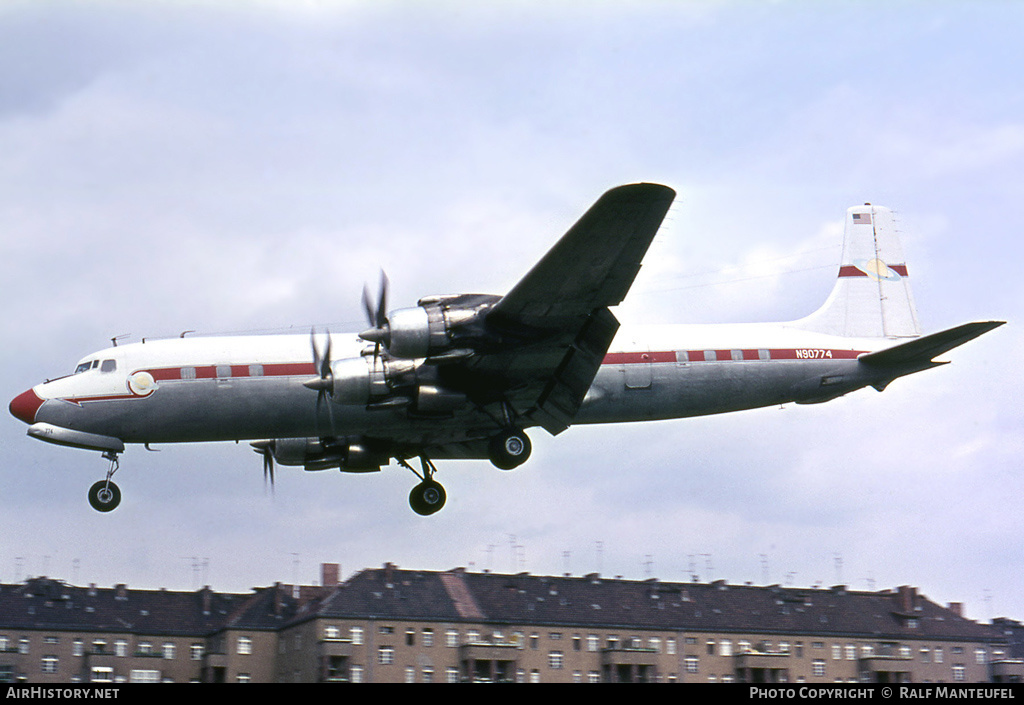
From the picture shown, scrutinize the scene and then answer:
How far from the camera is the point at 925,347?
3028 cm

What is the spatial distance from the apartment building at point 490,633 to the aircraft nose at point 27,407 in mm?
39484

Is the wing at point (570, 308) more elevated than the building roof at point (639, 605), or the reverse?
the wing at point (570, 308)

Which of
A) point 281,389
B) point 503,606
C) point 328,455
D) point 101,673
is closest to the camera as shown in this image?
point 281,389

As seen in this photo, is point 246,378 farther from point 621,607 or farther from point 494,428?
point 621,607

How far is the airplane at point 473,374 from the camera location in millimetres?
25562

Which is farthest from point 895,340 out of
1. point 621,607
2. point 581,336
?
point 621,607

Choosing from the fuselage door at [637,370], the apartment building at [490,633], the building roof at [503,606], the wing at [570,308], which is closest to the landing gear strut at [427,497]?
the wing at [570,308]

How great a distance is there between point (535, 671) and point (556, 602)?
7.36 metres

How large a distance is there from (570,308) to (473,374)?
9.37 ft

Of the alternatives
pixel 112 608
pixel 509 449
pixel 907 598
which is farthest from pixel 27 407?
pixel 907 598

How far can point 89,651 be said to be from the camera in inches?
2849

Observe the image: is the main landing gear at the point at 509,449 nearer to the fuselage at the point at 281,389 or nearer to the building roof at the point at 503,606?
the fuselage at the point at 281,389

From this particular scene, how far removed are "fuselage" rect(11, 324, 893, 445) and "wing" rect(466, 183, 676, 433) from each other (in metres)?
1.18

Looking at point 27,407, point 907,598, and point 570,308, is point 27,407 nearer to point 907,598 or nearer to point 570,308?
point 570,308
